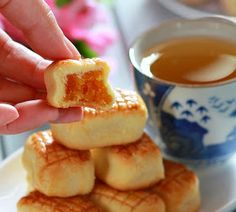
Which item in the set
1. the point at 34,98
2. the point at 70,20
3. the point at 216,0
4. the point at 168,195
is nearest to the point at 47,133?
the point at 34,98

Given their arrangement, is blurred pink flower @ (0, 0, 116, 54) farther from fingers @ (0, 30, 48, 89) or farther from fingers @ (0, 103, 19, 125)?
fingers @ (0, 103, 19, 125)

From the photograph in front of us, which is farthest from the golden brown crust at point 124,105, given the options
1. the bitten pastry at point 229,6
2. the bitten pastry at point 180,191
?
the bitten pastry at point 229,6

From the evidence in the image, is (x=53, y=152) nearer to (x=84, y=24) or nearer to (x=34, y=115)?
(x=34, y=115)

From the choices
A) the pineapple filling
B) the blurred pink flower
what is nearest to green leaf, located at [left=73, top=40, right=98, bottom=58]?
the blurred pink flower

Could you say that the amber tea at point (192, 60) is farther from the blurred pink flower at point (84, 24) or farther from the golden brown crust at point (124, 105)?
the blurred pink flower at point (84, 24)

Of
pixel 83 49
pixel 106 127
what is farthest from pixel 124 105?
pixel 83 49

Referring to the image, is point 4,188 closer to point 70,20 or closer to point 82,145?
point 82,145
